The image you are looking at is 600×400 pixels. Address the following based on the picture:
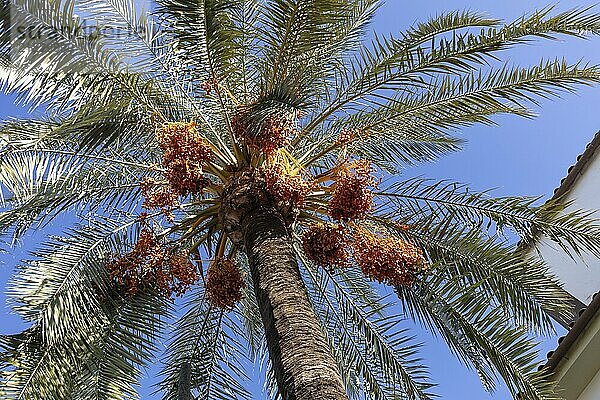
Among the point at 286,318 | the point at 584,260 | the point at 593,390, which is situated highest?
the point at 584,260

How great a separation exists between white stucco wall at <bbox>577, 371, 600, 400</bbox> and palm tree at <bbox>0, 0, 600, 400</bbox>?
165cm

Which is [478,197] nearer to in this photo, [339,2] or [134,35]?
[339,2]

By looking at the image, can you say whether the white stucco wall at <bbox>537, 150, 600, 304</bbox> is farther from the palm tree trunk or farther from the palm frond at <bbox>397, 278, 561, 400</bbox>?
the palm tree trunk

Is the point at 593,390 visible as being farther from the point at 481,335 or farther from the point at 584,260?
the point at 584,260

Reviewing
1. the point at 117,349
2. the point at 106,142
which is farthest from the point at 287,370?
the point at 106,142

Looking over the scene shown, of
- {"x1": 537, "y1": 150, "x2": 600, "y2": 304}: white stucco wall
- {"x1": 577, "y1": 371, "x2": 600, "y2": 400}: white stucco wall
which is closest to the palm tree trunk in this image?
{"x1": 577, "y1": 371, "x2": 600, "y2": 400}: white stucco wall

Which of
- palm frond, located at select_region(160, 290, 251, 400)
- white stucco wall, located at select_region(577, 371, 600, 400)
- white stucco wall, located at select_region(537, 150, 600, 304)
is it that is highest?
white stucco wall, located at select_region(537, 150, 600, 304)

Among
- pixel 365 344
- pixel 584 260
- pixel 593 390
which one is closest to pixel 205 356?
pixel 365 344

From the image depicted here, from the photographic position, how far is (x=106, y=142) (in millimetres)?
7312

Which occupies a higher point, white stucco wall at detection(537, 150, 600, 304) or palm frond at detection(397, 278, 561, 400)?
white stucco wall at detection(537, 150, 600, 304)

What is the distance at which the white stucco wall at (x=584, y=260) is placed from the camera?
11.5m

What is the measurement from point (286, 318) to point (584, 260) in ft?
23.0

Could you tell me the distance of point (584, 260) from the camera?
37.2 feet

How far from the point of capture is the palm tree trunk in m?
5.26
